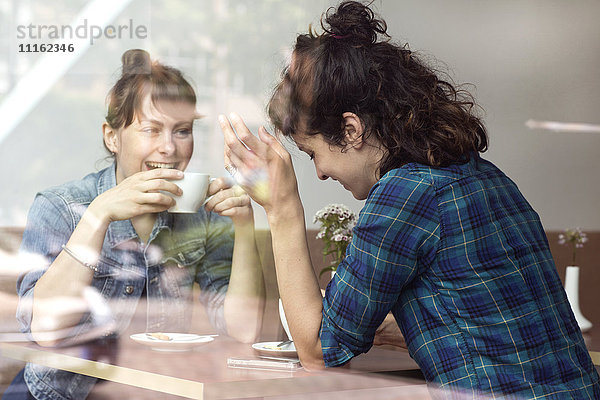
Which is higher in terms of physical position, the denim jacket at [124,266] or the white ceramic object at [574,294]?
the denim jacket at [124,266]

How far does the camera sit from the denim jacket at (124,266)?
0.77 meters

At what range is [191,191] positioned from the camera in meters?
0.86

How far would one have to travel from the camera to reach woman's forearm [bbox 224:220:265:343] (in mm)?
941

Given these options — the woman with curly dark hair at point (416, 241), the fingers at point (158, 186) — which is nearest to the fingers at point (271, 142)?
the woman with curly dark hair at point (416, 241)

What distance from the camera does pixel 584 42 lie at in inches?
59.3

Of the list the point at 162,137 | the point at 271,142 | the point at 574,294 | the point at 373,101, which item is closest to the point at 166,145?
the point at 162,137

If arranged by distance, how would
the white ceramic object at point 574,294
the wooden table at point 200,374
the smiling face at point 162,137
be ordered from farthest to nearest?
the white ceramic object at point 574,294, the smiling face at point 162,137, the wooden table at point 200,374

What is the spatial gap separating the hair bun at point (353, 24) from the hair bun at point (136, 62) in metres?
0.22

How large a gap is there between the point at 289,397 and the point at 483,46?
Answer: 0.86 metres

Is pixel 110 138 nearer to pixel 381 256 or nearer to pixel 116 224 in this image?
pixel 116 224

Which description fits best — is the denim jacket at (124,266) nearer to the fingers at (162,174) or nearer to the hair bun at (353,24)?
the fingers at (162,174)

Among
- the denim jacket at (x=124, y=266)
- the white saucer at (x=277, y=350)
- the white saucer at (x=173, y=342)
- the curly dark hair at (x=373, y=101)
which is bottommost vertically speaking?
the white saucer at (x=277, y=350)

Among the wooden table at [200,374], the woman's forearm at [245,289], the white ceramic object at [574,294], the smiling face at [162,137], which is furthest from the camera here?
the white ceramic object at [574,294]

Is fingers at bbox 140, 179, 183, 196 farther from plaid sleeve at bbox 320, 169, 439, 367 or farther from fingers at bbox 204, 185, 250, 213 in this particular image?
plaid sleeve at bbox 320, 169, 439, 367
